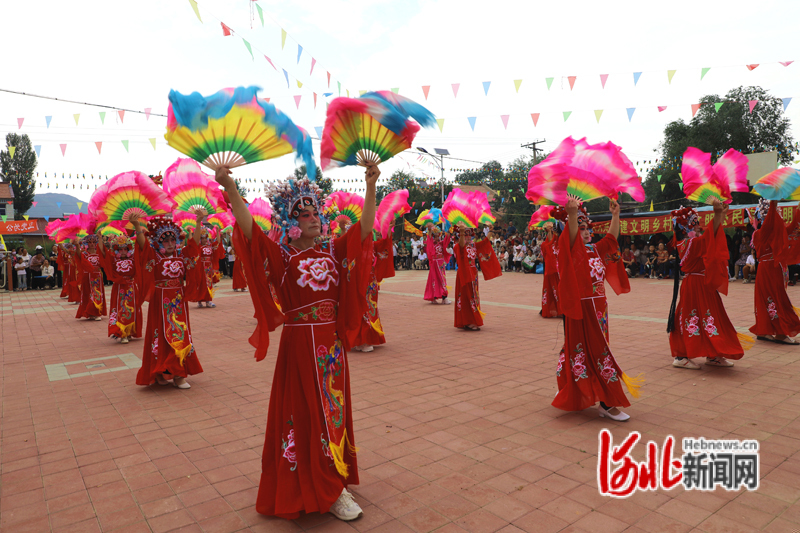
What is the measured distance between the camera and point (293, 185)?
10.3 ft

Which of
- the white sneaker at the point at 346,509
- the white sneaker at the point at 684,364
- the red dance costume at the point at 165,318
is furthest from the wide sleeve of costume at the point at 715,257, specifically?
the red dance costume at the point at 165,318

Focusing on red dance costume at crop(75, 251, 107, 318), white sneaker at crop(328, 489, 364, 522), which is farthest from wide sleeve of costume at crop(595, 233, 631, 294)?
red dance costume at crop(75, 251, 107, 318)

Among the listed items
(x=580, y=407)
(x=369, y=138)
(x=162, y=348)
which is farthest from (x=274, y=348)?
(x=369, y=138)

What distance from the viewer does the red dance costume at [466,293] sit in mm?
9062

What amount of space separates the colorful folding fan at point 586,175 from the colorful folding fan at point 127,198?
4.01 metres

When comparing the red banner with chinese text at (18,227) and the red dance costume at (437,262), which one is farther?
the red banner with chinese text at (18,227)

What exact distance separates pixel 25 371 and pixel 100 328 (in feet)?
13.3

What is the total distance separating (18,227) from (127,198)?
25.3 meters

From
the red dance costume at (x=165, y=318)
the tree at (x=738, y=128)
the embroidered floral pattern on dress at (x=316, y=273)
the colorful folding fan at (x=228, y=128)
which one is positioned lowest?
the red dance costume at (x=165, y=318)

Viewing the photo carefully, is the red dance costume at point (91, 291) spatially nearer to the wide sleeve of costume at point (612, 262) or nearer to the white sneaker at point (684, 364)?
the wide sleeve of costume at point (612, 262)

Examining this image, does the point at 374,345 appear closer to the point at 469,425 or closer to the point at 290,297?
the point at 469,425

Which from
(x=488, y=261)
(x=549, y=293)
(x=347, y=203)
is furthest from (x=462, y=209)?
(x=549, y=293)

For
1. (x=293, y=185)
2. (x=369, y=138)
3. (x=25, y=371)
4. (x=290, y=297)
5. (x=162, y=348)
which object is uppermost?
(x=369, y=138)

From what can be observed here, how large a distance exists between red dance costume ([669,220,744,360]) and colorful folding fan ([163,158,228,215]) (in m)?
5.49
